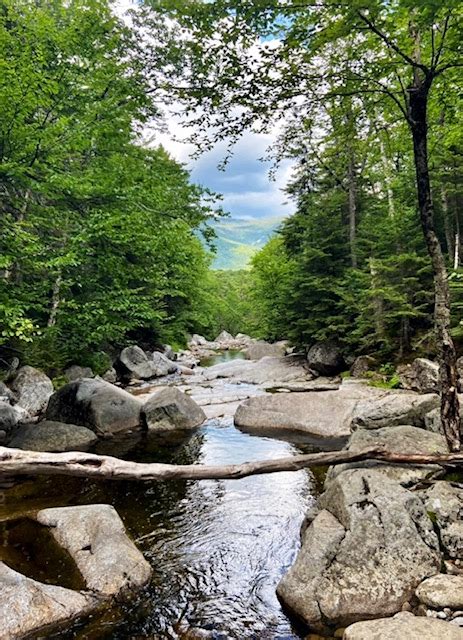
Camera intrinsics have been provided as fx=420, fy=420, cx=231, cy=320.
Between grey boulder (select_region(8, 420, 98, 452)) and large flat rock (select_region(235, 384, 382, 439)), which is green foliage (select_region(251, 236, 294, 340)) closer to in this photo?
large flat rock (select_region(235, 384, 382, 439))

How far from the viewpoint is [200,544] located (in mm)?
5676

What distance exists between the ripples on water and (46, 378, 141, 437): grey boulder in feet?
7.63

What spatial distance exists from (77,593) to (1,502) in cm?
339

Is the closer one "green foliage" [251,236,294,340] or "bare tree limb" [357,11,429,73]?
"bare tree limb" [357,11,429,73]

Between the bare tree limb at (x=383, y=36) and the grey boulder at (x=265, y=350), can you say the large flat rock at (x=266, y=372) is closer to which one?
the grey boulder at (x=265, y=350)

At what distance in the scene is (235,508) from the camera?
6711 mm

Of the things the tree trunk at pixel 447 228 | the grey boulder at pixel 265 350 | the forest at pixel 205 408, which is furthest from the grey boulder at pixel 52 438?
the grey boulder at pixel 265 350

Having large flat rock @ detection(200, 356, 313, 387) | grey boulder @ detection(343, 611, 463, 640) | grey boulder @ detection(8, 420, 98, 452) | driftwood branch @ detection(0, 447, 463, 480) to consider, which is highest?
Result: driftwood branch @ detection(0, 447, 463, 480)

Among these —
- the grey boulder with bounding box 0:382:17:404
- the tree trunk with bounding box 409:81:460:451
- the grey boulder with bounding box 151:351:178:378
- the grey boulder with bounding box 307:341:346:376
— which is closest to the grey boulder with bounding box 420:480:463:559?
the tree trunk with bounding box 409:81:460:451

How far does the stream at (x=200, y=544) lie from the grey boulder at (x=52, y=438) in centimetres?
134

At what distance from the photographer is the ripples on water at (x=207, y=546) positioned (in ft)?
13.4

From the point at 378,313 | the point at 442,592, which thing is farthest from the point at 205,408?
the point at 442,592

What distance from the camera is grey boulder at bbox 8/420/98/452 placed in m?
9.34

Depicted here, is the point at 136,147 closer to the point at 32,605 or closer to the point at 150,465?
the point at 150,465
